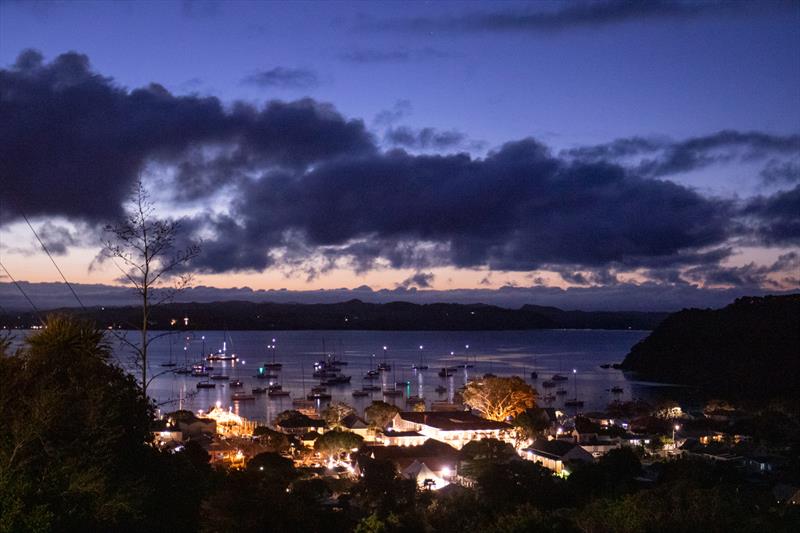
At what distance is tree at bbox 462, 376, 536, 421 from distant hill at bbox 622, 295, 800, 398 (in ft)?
85.7

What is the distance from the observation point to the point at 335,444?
2148 centimetres

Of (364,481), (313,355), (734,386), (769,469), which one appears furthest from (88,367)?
(313,355)

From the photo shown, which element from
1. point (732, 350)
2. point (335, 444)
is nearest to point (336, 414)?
point (335, 444)

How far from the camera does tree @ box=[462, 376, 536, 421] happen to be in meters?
29.5

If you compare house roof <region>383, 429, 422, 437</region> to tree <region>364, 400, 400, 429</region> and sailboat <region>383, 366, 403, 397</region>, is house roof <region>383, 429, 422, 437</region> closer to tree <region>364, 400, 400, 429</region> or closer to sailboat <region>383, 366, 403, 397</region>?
tree <region>364, 400, 400, 429</region>

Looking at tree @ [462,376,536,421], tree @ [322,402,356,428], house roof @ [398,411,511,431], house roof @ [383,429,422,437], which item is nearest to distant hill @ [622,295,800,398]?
tree @ [462,376,536,421]

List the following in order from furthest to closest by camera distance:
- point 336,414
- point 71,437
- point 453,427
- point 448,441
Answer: point 336,414
point 453,427
point 448,441
point 71,437

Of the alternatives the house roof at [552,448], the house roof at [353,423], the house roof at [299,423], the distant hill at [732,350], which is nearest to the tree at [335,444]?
the house roof at [552,448]

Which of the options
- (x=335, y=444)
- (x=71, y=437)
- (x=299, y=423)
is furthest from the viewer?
(x=299, y=423)

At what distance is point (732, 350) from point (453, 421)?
1832 inches

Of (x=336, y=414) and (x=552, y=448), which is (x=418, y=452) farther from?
(x=336, y=414)

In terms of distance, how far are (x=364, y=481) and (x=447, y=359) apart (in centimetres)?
7654

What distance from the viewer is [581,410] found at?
4678 centimetres

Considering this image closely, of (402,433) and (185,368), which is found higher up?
(185,368)
